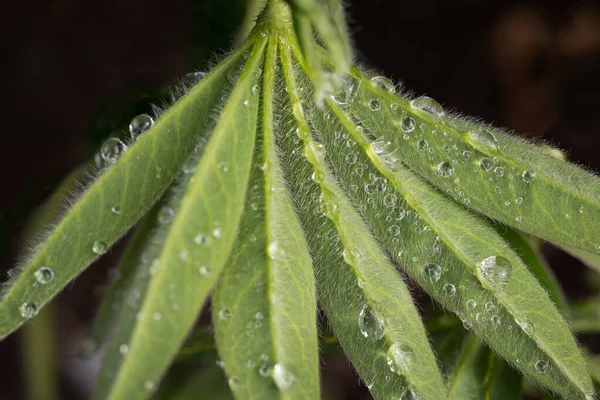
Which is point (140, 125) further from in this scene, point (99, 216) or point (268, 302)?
point (268, 302)

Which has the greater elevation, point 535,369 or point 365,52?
point 365,52

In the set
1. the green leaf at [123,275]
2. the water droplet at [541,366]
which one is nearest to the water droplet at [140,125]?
the green leaf at [123,275]

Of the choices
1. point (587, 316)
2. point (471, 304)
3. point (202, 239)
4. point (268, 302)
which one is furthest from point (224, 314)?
point (587, 316)

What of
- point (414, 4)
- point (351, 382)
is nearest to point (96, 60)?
point (414, 4)

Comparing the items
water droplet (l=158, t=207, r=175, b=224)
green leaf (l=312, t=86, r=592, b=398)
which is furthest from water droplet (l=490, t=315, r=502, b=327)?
water droplet (l=158, t=207, r=175, b=224)

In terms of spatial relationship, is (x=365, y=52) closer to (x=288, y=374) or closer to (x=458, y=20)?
(x=458, y=20)

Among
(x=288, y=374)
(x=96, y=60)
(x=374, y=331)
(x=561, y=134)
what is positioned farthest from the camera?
(x=96, y=60)

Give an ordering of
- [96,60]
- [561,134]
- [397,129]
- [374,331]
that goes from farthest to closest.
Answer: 1. [96,60]
2. [561,134]
3. [397,129]
4. [374,331]
